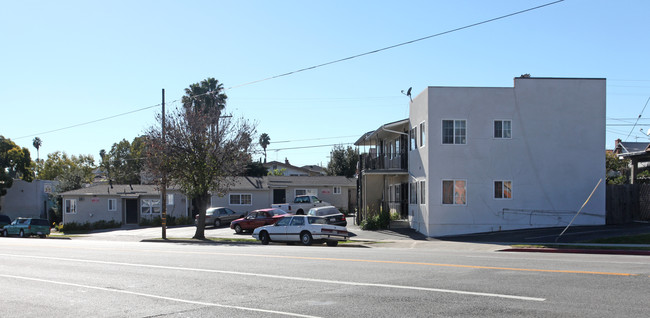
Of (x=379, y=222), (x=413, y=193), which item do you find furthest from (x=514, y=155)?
(x=379, y=222)

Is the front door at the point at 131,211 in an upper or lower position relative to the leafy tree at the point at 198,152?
lower

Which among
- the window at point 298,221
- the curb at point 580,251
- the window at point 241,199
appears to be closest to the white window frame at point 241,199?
the window at point 241,199

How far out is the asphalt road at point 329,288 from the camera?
822cm

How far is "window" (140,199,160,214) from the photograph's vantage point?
4714cm

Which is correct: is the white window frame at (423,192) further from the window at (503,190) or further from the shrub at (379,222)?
the shrub at (379,222)

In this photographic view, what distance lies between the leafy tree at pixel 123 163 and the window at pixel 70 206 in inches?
877

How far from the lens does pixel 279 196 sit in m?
47.9

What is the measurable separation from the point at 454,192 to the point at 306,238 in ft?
24.8

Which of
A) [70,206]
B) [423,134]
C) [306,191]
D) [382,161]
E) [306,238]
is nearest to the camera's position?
[306,238]

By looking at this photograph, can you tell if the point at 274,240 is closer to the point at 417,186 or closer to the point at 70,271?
the point at 417,186

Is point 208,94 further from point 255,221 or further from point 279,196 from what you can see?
point 255,221

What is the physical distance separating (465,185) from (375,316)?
19528mm

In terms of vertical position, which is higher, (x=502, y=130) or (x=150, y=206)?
(x=502, y=130)

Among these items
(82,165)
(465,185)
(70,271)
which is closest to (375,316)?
(70,271)
